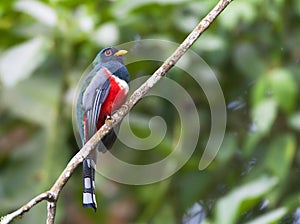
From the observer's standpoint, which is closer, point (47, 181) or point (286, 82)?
point (47, 181)

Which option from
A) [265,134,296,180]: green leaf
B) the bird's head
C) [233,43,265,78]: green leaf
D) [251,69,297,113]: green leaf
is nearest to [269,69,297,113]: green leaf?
[251,69,297,113]: green leaf

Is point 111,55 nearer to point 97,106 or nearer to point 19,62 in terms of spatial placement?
point 97,106

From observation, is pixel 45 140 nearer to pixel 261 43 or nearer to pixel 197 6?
pixel 197 6

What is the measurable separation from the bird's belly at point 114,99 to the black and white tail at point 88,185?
1.4 inches

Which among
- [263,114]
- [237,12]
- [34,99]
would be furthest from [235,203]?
[34,99]

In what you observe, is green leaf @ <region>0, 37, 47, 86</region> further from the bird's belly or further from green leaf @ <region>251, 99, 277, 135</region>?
the bird's belly

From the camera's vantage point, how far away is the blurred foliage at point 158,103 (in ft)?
6.18

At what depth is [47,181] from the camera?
5.67 feet

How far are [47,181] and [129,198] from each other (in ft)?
2.66

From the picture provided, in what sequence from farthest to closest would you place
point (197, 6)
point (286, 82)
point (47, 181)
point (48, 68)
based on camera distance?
point (197, 6)
point (48, 68)
point (286, 82)
point (47, 181)

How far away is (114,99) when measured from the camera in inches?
25.7

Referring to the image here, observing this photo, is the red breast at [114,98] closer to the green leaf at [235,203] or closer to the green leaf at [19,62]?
the green leaf at [235,203]

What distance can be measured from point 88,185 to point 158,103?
1.70 metres

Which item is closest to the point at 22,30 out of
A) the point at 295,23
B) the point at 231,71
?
the point at 231,71
